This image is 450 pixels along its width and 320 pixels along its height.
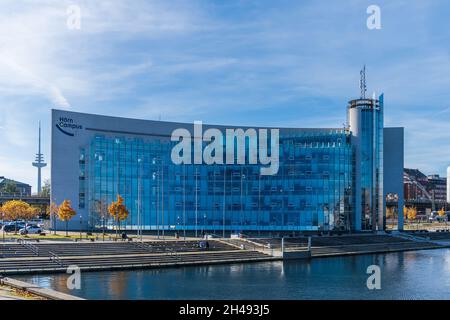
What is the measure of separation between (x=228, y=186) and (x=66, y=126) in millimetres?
29734

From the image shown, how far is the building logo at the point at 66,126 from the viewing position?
9244 cm

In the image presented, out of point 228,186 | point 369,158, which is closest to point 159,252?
point 228,186

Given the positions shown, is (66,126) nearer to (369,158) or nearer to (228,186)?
(228,186)

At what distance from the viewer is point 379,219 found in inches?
4085

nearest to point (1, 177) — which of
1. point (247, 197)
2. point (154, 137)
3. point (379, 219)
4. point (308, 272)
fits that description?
point (154, 137)

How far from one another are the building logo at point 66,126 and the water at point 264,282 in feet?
150

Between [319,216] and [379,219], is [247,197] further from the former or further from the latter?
[379,219]

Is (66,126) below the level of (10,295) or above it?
above

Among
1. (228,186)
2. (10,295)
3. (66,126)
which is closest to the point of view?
(10,295)

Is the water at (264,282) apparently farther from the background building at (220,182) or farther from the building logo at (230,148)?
the building logo at (230,148)

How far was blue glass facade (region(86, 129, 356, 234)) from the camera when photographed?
96.7 metres

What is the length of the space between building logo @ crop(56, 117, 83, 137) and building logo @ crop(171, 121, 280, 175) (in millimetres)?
18009

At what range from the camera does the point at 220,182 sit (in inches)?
3907

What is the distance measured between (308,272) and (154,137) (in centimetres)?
5724
